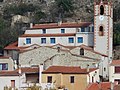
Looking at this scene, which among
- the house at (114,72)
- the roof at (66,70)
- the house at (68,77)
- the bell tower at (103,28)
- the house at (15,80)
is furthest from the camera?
the bell tower at (103,28)

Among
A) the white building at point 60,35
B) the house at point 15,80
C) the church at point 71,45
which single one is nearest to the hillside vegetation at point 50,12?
the white building at point 60,35

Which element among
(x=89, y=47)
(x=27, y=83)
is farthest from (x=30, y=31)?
(x=27, y=83)

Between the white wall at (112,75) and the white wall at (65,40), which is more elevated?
the white wall at (65,40)

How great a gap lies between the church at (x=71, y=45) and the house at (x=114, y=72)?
1329mm

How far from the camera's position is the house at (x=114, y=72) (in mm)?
71312

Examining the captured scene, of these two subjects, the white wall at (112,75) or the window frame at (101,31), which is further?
the window frame at (101,31)

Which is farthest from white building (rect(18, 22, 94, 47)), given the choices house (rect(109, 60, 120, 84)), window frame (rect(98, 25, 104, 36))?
house (rect(109, 60, 120, 84))

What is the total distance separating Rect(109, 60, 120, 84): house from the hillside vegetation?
101 feet

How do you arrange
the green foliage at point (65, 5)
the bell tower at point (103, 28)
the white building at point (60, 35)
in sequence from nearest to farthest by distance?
the bell tower at point (103, 28)
the white building at point (60, 35)
the green foliage at point (65, 5)

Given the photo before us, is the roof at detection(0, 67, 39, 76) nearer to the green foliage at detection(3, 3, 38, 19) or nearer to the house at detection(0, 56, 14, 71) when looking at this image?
the house at detection(0, 56, 14, 71)

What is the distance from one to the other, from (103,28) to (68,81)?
13546 millimetres

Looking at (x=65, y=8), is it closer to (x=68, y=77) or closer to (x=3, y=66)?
(x=3, y=66)

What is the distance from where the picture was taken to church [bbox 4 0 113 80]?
7288 cm

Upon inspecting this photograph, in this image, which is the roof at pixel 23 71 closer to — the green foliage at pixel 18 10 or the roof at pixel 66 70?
the roof at pixel 66 70
